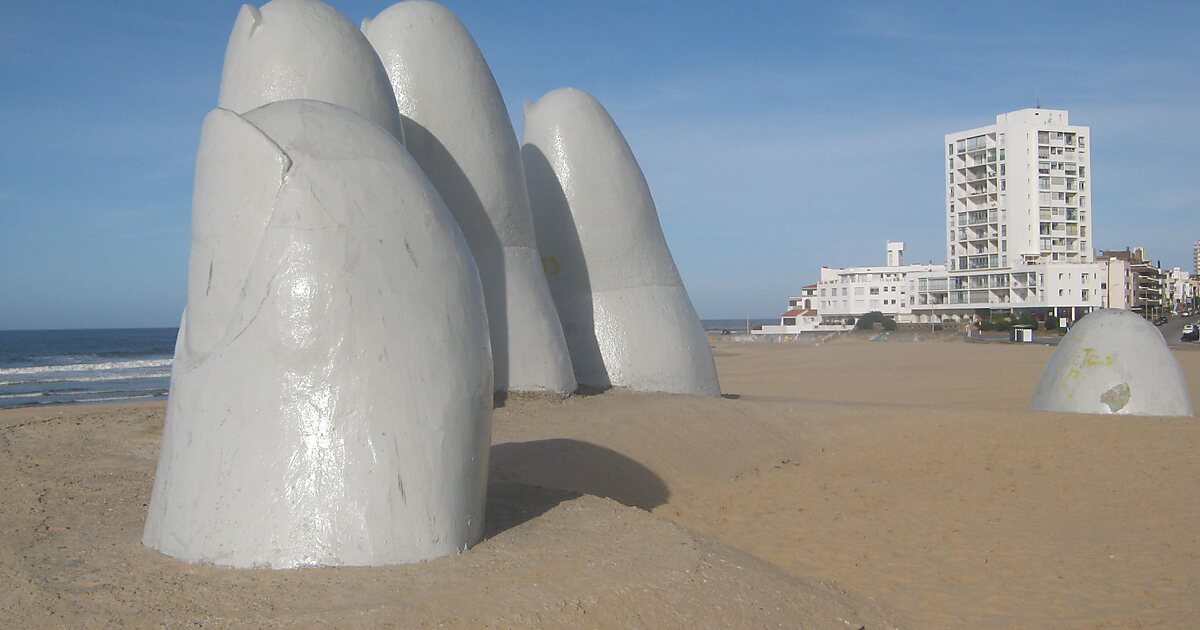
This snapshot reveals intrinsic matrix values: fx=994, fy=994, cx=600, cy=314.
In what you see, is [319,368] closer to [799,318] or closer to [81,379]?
[81,379]

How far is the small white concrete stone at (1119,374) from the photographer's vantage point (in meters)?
11.5

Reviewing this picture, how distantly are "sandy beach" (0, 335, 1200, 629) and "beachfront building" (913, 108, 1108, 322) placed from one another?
182 ft

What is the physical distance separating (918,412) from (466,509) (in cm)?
796

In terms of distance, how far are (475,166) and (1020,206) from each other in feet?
201

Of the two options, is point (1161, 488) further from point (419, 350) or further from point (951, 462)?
point (419, 350)

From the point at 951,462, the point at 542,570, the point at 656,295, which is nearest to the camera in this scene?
the point at 542,570

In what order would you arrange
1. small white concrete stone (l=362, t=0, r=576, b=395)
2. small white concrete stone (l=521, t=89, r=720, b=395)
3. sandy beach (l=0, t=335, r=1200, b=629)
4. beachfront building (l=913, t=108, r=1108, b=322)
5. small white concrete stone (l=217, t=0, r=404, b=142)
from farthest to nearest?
beachfront building (l=913, t=108, r=1108, b=322) → small white concrete stone (l=521, t=89, r=720, b=395) → small white concrete stone (l=362, t=0, r=576, b=395) → small white concrete stone (l=217, t=0, r=404, b=142) → sandy beach (l=0, t=335, r=1200, b=629)

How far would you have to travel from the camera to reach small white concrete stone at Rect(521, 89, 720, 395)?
36.6 ft

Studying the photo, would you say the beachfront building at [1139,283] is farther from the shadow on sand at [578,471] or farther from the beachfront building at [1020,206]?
the shadow on sand at [578,471]

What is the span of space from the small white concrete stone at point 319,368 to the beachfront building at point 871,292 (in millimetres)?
70273

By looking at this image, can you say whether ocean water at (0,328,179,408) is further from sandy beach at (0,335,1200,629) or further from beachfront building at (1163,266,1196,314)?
beachfront building at (1163,266,1196,314)

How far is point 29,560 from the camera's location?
470 cm

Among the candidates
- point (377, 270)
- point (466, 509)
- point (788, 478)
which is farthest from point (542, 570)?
point (788, 478)

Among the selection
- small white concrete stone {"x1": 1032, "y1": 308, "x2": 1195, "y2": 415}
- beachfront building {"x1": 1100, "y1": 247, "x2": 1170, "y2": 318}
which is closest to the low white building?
beachfront building {"x1": 1100, "y1": 247, "x2": 1170, "y2": 318}
